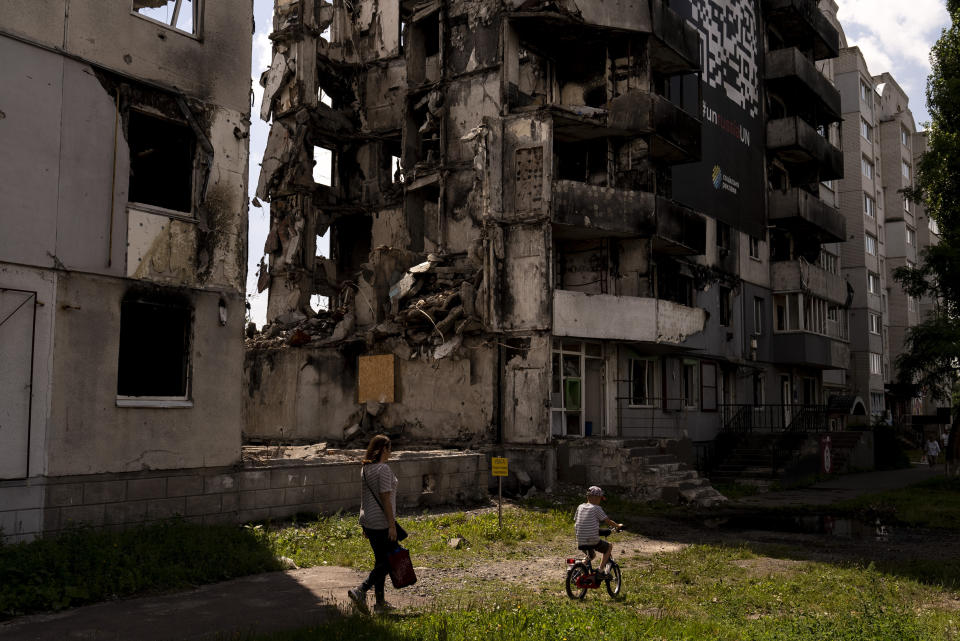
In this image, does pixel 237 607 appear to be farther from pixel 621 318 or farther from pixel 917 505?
pixel 917 505

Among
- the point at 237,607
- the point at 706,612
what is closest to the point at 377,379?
the point at 237,607

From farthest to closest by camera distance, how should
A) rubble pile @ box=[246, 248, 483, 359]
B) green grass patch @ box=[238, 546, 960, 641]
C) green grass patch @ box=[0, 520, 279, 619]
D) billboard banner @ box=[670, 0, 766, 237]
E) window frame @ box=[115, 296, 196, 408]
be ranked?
billboard banner @ box=[670, 0, 766, 237], rubble pile @ box=[246, 248, 483, 359], window frame @ box=[115, 296, 196, 408], green grass patch @ box=[0, 520, 279, 619], green grass patch @ box=[238, 546, 960, 641]

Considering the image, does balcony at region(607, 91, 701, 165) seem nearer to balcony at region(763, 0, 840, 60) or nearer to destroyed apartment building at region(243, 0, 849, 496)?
destroyed apartment building at region(243, 0, 849, 496)

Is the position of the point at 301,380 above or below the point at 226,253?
below

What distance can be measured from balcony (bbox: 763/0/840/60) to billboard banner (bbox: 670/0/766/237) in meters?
A: 1.47

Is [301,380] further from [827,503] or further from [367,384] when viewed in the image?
[827,503]

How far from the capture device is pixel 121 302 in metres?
12.9

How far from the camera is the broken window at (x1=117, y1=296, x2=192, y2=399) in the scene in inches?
516

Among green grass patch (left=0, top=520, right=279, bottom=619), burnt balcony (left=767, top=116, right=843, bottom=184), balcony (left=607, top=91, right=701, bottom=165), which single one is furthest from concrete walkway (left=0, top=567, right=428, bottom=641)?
burnt balcony (left=767, top=116, right=843, bottom=184)

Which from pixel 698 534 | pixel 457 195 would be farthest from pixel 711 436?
pixel 698 534

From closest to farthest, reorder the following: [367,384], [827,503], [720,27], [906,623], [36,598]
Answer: [906,623]
[36,598]
[827,503]
[367,384]
[720,27]

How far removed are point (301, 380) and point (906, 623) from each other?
21615mm

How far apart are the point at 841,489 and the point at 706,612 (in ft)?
64.4

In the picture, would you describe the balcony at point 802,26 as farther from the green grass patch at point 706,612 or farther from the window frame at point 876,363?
the green grass patch at point 706,612
